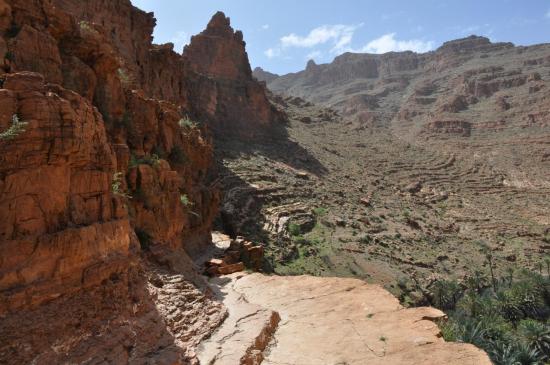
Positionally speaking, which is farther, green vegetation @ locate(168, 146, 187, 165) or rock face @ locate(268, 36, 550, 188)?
rock face @ locate(268, 36, 550, 188)

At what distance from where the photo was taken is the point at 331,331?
10391mm

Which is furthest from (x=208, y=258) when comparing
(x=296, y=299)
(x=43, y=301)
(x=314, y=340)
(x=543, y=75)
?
(x=543, y=75)

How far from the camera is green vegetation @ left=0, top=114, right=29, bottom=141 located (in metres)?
6.19

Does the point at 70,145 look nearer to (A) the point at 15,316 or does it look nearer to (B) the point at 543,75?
(A) the point at 15,316

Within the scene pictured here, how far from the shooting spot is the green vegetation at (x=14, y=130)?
6186 millimetres

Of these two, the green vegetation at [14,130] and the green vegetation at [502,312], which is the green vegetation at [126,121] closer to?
the green vegetation at [14,130]

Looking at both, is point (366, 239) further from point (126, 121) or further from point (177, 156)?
point (126, 121)

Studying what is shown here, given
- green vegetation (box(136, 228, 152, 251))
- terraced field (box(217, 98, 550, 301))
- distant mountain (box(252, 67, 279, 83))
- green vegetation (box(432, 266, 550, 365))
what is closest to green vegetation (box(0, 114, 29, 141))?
green vegetation (box(136, 228, 152, 251))

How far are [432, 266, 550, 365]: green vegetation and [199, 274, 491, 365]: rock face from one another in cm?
1331

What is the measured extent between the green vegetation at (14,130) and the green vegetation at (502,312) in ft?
72.6

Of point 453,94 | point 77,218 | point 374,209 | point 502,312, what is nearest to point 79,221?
point 77,218

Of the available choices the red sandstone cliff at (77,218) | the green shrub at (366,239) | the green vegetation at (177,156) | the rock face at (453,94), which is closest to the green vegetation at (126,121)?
the red sandstone cliff at (77,218)

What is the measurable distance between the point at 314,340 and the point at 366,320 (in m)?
1.41

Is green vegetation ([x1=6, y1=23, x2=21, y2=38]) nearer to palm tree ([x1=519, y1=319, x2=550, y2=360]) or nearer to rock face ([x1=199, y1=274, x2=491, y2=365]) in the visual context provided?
rock face ([x1=199, y1=274, x2=491, y2=365])
